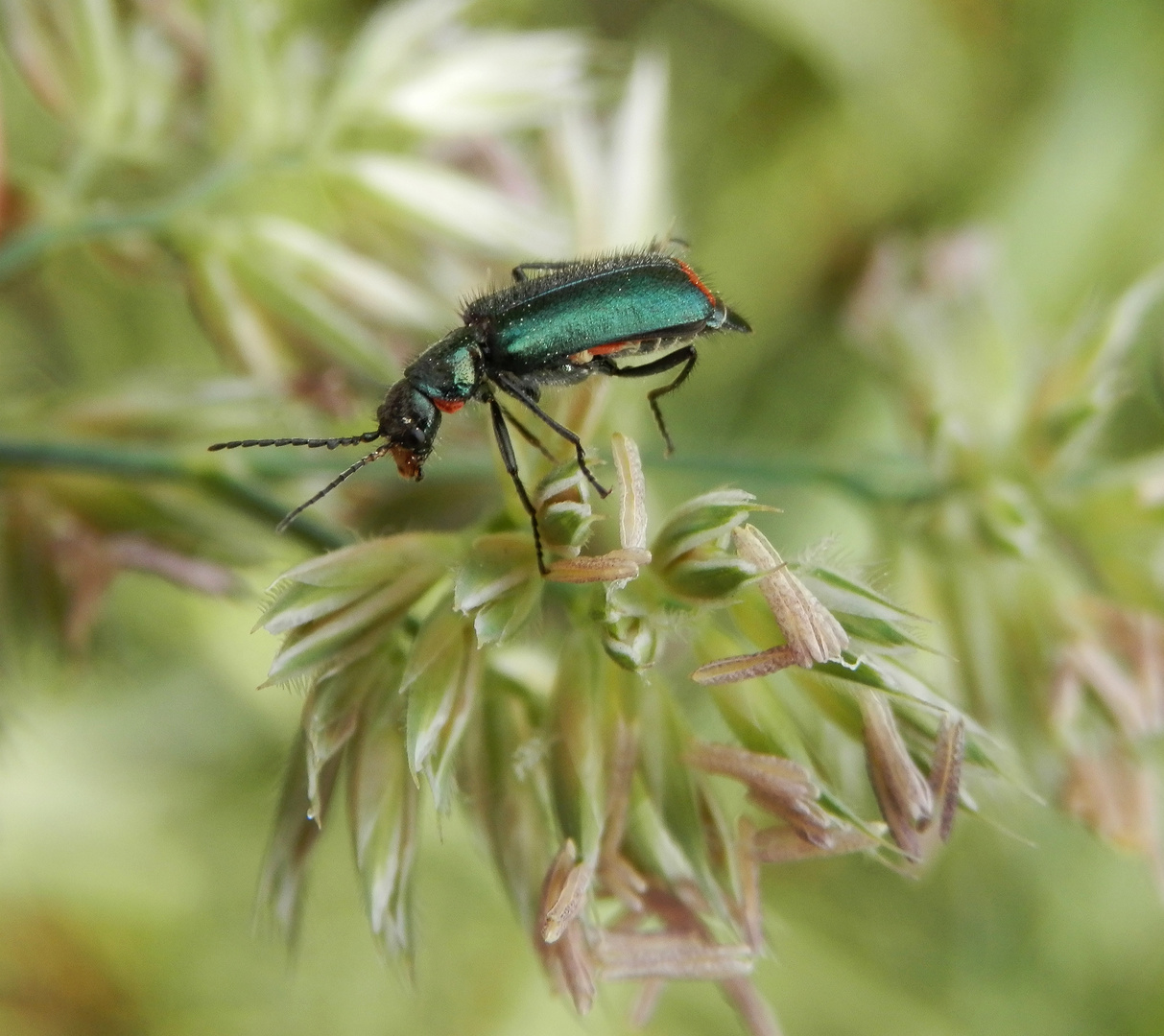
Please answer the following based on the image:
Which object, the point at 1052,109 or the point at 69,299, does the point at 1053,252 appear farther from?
the point at 69,299

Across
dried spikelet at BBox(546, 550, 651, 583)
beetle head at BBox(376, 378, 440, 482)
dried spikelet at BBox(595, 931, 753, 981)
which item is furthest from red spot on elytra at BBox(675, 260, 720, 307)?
dried spikelet at BBox(595, 931, 753, 981)

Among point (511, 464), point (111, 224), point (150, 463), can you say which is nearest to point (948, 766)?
point (511, 464)

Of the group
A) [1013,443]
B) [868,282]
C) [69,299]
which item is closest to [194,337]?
[69,299]

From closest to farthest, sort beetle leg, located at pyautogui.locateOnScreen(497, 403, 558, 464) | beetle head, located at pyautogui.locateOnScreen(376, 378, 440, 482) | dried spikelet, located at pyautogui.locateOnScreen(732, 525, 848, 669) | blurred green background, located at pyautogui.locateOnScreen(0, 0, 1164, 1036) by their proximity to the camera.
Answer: dried spikelet, located at pyautogui.locateOnScreen(732, 525, 848, 669)
beetle leg, located at pyautogui.locateOnScreen(497, 403, 558, 464)
beetle head, located at pyautogui.locateOnScreen(376, 378, 440, 482)
blurred green background, located at pyautogui.locateOnScreen(0, 0, 1164, 1036)

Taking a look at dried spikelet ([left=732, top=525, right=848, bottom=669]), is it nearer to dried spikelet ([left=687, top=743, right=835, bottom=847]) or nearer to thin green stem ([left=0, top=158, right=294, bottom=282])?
dried spikelet ([left=687, top=743, right=835, bottom=847])

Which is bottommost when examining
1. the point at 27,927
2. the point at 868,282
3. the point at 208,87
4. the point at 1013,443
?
the point at 27,927

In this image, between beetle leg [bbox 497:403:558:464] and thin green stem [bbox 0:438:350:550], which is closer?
beetle leg [bbox 497:403:558:464]

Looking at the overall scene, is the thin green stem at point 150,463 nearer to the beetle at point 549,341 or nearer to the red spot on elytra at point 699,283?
the beetle at point 549,341
